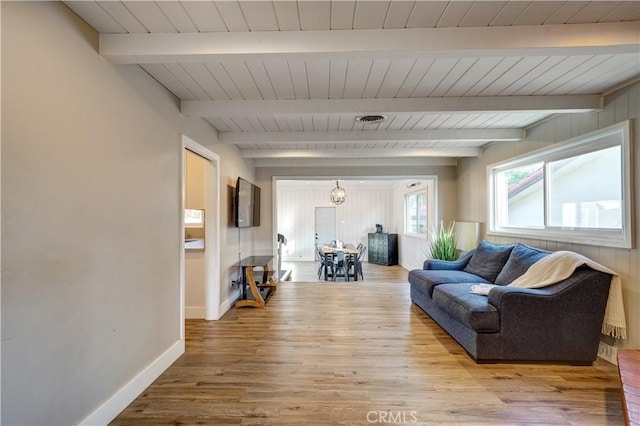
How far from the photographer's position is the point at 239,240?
4.66 metres

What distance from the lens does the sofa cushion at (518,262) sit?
Result: 3094 mm

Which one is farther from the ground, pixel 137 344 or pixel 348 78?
pixel 348 78

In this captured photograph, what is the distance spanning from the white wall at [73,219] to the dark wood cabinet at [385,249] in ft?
24.4

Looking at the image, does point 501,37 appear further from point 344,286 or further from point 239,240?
point 344,286

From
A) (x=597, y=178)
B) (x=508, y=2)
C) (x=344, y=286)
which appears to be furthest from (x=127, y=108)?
(x=344, y=286)

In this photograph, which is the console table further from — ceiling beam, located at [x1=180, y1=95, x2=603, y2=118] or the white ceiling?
ceiling beam, located at [x1=180, y1=95, x2=603, y2=118]

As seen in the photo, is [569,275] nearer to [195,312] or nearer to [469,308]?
[469,308]

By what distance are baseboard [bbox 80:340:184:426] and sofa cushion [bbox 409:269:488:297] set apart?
9.05 ft

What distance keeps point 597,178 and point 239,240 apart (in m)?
4.34

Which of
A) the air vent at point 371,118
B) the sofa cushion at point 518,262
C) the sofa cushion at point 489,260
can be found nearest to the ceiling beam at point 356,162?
the sofa cushion at point 489,260

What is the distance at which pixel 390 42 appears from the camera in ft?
5.49

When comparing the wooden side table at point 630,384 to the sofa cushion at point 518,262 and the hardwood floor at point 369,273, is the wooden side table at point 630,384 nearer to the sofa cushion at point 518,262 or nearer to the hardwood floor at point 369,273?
the sofa cushion at point 518,262

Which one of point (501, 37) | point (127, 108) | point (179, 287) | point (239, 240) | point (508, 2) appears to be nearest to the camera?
point (508, 2)

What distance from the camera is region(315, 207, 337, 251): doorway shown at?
10.3 m
